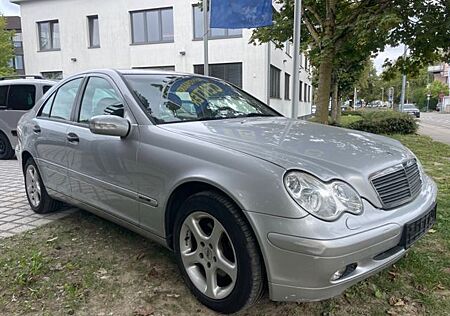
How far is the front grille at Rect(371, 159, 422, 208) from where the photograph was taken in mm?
2318

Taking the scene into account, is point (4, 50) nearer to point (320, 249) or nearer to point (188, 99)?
point (188, 99)

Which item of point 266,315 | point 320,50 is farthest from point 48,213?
point 320,50

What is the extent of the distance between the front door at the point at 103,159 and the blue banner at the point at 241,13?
383cm

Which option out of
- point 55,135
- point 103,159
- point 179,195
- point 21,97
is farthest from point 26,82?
point 179,195

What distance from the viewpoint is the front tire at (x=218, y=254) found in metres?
2.23

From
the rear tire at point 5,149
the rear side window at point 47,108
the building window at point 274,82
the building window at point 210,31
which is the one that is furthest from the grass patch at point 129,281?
the building window at point 274,82

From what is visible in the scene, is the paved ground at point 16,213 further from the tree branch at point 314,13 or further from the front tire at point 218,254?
the tree branch at point 314,13

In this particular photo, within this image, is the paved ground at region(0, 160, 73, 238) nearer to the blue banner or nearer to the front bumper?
the front bumper

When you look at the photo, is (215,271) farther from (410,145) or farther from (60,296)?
(410,145)

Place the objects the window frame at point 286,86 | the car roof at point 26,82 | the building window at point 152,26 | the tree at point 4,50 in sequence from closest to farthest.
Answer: the car roof at point 26,82 < the building window at point 152,26 < the window frame at point 286,86 < the tree at point 4,50

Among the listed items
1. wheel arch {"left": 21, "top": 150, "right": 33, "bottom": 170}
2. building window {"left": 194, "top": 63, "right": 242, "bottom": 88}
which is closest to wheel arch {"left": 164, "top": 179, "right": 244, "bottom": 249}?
wheel arch {"left": 21, "top": 150, "right": 33, "bottom": 170}

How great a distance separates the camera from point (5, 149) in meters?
8.99

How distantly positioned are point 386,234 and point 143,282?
70.0 inches

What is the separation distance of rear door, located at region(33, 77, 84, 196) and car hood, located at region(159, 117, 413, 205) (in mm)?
1483
